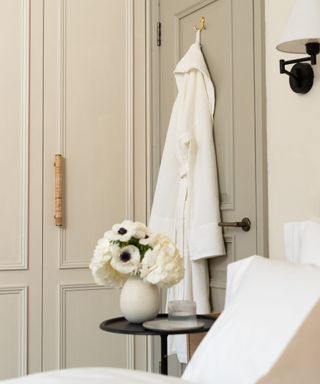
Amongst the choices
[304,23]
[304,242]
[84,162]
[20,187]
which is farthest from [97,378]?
[84,162]

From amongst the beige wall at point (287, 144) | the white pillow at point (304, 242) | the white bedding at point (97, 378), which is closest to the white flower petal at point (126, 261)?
the white pillow at point (304, 242)

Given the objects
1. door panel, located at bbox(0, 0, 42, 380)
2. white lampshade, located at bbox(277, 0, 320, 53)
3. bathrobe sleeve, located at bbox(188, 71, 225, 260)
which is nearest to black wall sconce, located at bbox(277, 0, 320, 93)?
white lampshade, located at bbox(277, 0, 320, 53)

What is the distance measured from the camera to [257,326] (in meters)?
1.28

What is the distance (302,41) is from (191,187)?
2.84 feet

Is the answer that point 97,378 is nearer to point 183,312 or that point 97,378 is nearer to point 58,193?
point 183,312

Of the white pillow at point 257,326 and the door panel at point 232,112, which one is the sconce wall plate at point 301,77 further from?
the white pillow at point 257,326

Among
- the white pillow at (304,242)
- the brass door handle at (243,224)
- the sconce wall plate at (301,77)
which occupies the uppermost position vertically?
the sconce wall plate at (301,77)

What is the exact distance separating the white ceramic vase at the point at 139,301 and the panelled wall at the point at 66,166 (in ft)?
3.28

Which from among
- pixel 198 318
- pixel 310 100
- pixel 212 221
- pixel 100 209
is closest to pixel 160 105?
pixel 100 209

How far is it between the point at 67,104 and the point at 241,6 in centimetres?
100

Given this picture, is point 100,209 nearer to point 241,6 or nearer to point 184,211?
point 184,211

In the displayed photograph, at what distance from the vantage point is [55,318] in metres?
3.21

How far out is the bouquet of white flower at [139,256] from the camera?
7.31 feet

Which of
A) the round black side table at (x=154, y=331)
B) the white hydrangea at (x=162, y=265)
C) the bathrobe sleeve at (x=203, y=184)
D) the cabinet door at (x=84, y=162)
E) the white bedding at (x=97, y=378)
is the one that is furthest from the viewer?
the cabinet door at (x=84, y=162)
